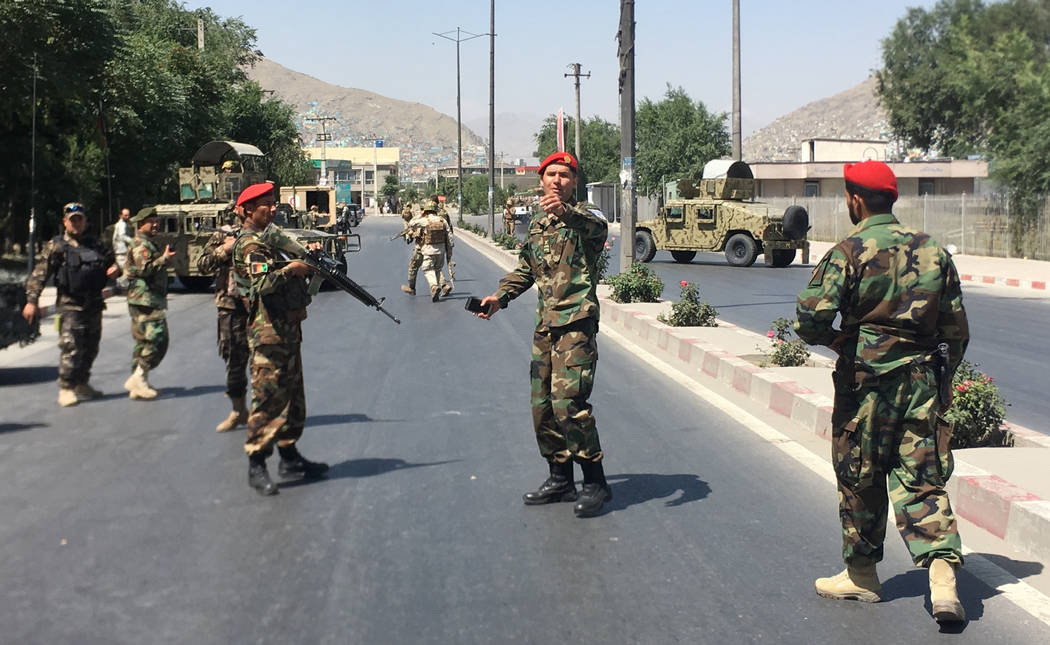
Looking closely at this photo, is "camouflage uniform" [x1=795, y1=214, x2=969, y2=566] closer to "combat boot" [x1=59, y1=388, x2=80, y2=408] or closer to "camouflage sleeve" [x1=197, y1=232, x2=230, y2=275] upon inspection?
"camouflage sleeve" [x1=197, y1=232, x2=230, y2=275]

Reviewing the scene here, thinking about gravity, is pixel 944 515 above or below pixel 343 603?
above

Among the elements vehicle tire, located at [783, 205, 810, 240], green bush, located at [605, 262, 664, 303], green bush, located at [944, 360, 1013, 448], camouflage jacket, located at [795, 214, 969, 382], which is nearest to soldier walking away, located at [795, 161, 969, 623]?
camouflage jacket, located at [795, 214, 969, 382]

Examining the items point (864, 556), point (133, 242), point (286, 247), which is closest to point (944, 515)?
point (864, 556)

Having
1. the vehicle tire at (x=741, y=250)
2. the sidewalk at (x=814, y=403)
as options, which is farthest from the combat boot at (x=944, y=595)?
the vehicle tire at (x=741, y=250)

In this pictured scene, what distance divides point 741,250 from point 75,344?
2033 cm

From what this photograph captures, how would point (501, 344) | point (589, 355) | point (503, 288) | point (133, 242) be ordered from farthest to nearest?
point (501, 344) < point (133, 242) < point (503, 288) < point (589, 355)

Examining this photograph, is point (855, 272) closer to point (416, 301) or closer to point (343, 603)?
point (343, 603)

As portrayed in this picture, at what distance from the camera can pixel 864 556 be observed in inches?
167

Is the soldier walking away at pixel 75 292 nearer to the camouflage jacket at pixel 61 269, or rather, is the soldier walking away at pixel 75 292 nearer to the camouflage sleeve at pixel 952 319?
the camouflage jacket at pixel 61 269

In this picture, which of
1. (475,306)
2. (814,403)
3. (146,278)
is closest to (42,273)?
(146,278)

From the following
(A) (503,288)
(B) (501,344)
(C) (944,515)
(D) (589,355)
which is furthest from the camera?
(B) (501,344)

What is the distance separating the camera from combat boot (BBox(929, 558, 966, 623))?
3.91m

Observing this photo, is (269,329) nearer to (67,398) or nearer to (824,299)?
(824,299)

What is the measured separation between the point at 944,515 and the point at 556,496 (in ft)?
7.28
